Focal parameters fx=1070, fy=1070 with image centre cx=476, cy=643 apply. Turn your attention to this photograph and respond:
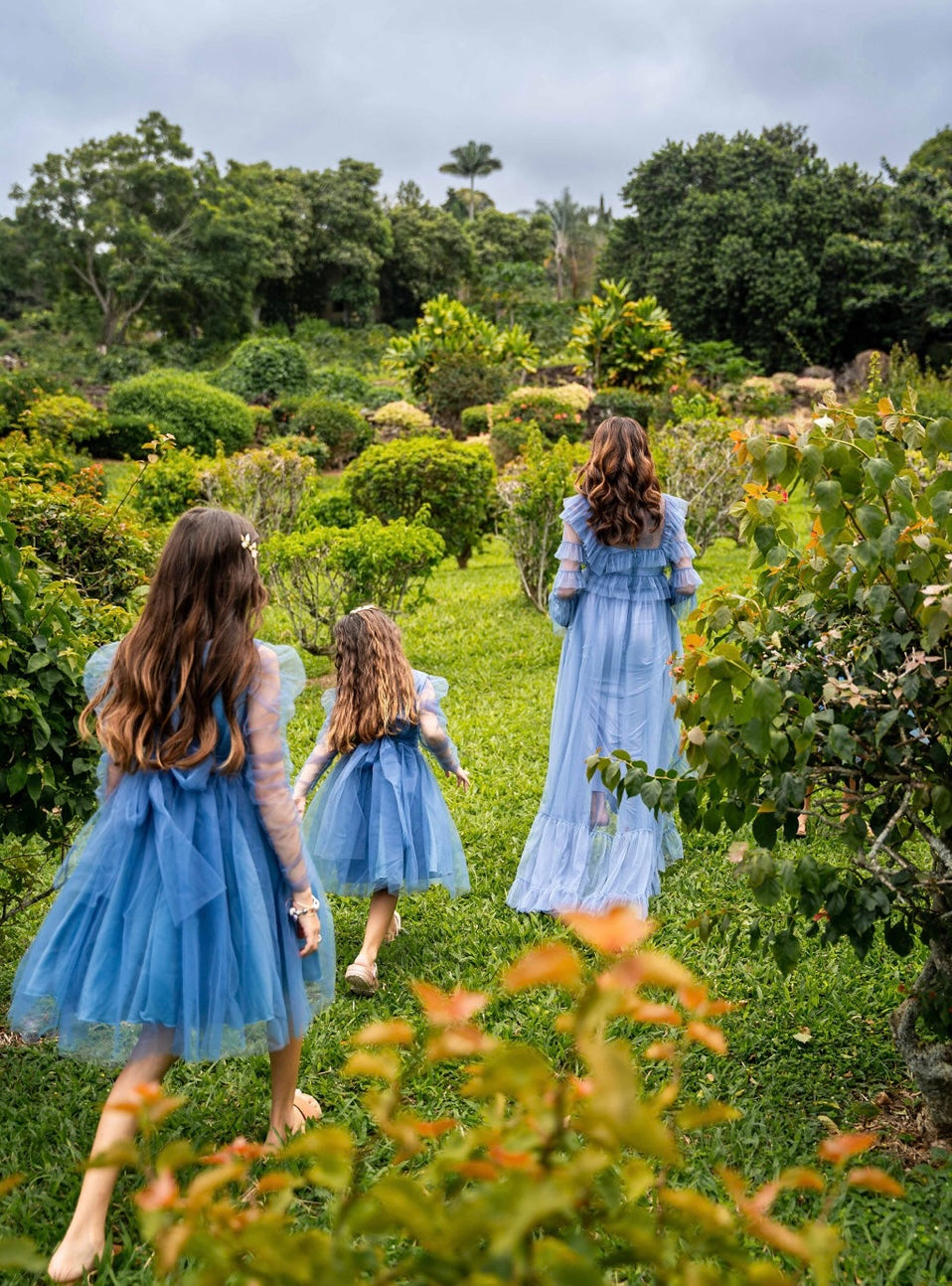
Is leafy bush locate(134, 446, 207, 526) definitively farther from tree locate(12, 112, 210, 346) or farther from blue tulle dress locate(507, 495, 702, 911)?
tree locate(12, 112, 210, 346)

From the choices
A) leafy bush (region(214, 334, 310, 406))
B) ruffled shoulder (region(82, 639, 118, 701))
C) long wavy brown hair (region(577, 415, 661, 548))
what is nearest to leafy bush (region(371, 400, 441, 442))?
leafy bush (region(214, 334, 310, 406))

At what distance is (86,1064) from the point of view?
3.12m

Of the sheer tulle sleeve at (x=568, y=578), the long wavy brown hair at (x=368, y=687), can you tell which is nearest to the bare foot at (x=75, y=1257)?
the long wavy brown hair at (x=368, y=687)

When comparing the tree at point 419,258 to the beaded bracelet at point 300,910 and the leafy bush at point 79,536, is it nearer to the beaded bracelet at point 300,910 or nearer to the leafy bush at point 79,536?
the leafy bush at point 79,536

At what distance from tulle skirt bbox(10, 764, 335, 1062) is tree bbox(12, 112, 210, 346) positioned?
30.6 m

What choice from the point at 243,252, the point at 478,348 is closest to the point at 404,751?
the point at 478,348

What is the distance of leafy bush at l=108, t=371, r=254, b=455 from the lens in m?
19.5

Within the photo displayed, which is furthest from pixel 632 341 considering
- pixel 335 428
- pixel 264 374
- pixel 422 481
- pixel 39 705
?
pixel 39 705

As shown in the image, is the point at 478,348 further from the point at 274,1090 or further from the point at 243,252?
the point at 274,1090

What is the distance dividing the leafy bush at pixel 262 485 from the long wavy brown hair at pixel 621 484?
21.3 feet

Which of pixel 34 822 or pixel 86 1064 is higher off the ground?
pixel 34 822

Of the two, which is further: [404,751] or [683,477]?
[683,477]

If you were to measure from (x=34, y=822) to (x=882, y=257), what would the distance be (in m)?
25.0

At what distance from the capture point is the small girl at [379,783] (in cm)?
368
